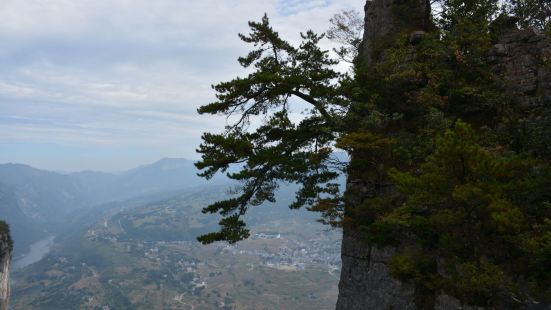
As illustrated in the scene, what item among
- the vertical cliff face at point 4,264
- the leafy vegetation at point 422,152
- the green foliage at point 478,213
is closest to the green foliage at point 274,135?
the leafy vegetation at point 422,152

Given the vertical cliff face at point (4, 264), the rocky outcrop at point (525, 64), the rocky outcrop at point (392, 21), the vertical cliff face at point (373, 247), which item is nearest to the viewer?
the rocky outcrop at point (525, 64)

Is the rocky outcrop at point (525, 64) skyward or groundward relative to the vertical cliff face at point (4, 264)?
skyward

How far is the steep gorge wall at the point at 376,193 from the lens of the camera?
12.8 metres

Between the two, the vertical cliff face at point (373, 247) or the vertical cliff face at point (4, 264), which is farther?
the vertical cliff face at point (4, 264)

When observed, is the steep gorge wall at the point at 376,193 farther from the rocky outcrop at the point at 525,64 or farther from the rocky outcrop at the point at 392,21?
the rocky outcrop at the point at 392,21

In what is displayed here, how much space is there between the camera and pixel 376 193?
15.1 metres

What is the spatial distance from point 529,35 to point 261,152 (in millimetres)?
11392

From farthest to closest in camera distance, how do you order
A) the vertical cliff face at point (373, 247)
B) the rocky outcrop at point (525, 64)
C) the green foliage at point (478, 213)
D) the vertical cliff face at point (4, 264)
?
the vertical cliff face at point (4, 264) < the vertical cliff face at point (373, 247) < the rocky outcrop at point (525, 64) < the green foliage at point (478, 213)

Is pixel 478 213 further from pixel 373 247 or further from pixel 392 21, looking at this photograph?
pixel 392 21

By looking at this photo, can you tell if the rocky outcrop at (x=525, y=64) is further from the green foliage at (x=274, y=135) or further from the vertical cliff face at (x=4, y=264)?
the vertical cliff face at (x=4, y=264)

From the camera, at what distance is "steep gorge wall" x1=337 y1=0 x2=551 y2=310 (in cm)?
1283

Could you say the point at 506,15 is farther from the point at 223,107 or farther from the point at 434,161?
the point at 223,107

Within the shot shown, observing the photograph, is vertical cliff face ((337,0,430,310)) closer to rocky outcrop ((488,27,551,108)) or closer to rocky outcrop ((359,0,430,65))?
rocky outcrop ((359,0,430,65))

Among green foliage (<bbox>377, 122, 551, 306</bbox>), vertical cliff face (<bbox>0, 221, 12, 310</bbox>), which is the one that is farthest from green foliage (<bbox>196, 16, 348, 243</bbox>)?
vertical cliff face (<bbox>0, 221, 12, 310</bbox>)
